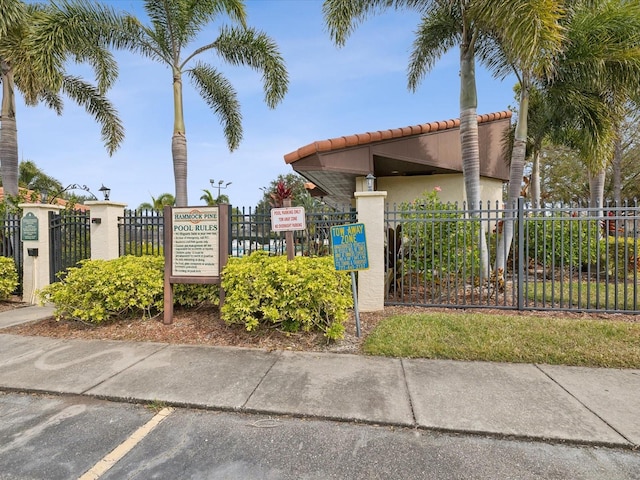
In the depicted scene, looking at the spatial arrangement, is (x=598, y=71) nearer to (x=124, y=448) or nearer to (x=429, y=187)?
(x=429, y=187)

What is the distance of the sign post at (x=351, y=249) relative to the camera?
4.83m

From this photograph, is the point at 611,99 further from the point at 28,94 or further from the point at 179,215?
the point at 28,94

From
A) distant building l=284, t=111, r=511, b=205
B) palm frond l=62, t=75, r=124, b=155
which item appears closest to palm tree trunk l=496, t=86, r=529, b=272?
distant building l=284, t=111, r=511, b=205

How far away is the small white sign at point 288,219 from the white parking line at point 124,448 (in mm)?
2789

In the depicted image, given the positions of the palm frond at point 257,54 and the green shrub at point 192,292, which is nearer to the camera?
the green shrub at point 192,292

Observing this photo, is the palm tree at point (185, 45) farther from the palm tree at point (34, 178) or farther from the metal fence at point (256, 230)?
the palm tree at point (34, 178)

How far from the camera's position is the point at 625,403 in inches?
124

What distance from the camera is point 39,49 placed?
774 centimetres

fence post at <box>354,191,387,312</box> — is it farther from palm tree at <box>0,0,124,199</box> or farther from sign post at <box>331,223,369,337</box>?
palm tree at <box>0,0,124,199</box>

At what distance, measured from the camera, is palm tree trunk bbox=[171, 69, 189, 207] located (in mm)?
10508

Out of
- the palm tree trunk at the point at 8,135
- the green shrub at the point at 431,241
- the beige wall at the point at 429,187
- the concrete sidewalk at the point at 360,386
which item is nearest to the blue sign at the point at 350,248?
the concrete sidewalk at the point at 360,386

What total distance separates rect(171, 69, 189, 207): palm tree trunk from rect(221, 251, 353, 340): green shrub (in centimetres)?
676

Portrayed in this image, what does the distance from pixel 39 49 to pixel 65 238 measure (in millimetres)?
4303

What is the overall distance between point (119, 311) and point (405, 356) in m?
4.62
